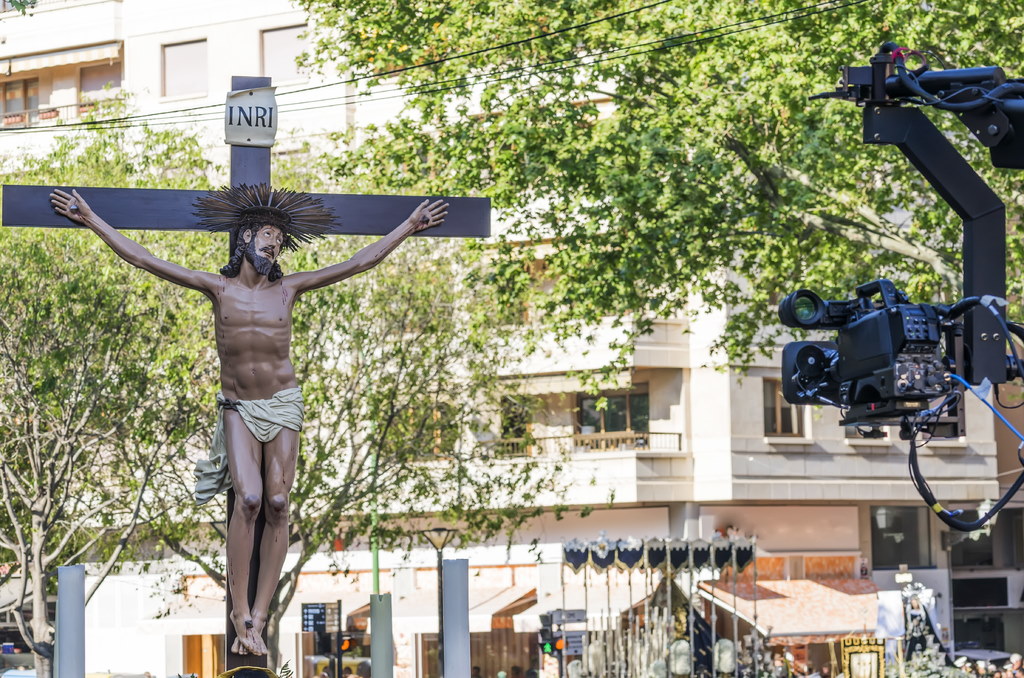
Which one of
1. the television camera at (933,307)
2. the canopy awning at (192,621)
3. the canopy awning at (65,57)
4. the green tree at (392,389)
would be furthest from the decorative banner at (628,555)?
the canopy awning at (65,57)

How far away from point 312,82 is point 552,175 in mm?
16862

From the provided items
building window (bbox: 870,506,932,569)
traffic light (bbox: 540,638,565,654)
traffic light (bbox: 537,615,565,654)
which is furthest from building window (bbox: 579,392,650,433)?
traffic light (bbox: 540,638,565,654)

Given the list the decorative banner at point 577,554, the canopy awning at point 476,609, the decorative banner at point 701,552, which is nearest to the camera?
the decorative banner at point 701,552

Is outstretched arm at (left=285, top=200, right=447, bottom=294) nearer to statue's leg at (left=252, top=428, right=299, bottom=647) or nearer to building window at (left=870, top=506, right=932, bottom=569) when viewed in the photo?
statue's leg at (left=252, top=428, right=299, bottom=647)

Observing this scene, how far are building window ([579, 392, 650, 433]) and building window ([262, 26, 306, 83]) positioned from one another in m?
10.4

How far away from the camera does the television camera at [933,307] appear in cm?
694

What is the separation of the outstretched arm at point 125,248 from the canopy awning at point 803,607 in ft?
81.9

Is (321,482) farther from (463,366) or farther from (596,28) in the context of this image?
(596,28)

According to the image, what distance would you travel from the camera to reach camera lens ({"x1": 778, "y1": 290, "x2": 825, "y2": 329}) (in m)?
7.42

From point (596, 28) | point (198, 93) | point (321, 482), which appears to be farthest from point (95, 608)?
point (596, 28)

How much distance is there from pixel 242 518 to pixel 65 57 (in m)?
36.3

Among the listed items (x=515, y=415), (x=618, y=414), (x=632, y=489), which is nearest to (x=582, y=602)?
(x=632, y=489)

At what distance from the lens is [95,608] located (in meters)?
39.6

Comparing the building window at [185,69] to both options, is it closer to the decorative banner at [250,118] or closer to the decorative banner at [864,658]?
the decorative banner at [864,658]
